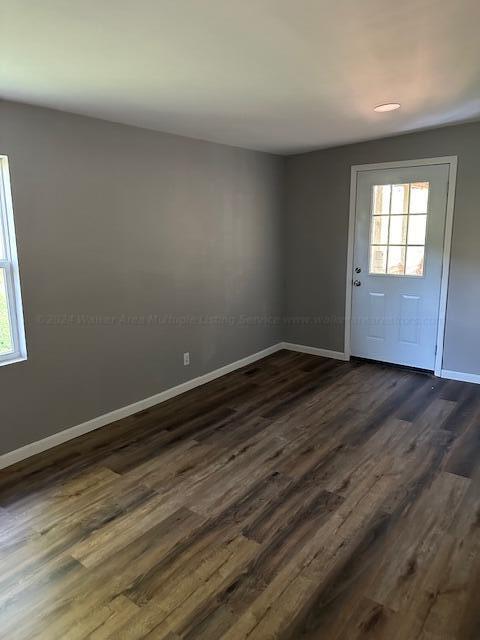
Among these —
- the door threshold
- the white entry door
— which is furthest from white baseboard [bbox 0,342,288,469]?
the white entry door

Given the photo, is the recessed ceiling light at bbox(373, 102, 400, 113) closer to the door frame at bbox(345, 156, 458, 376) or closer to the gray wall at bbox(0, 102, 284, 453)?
the door frame at bbox(345, 156, 458, 376)

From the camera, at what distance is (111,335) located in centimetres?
340

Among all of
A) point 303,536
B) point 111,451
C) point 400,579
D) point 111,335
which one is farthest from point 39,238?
point 400,579

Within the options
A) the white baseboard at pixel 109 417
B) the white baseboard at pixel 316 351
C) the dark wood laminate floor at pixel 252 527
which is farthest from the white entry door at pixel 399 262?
the white baseboard at pixel 109 417

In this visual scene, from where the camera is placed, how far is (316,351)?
522 centimetres

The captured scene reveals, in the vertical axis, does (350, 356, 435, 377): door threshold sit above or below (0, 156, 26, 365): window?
below

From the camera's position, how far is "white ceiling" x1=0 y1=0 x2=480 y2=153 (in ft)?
5.36

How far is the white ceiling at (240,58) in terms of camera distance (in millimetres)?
1633

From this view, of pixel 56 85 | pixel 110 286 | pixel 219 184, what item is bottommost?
pixel 110 286

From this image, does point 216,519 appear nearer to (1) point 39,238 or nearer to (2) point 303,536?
(2) point 303,536

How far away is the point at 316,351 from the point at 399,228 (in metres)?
1.72

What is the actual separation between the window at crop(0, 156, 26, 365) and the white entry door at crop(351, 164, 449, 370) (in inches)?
132

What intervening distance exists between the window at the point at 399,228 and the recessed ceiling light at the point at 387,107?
50.8 inches

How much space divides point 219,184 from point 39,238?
A: 6.33ft
